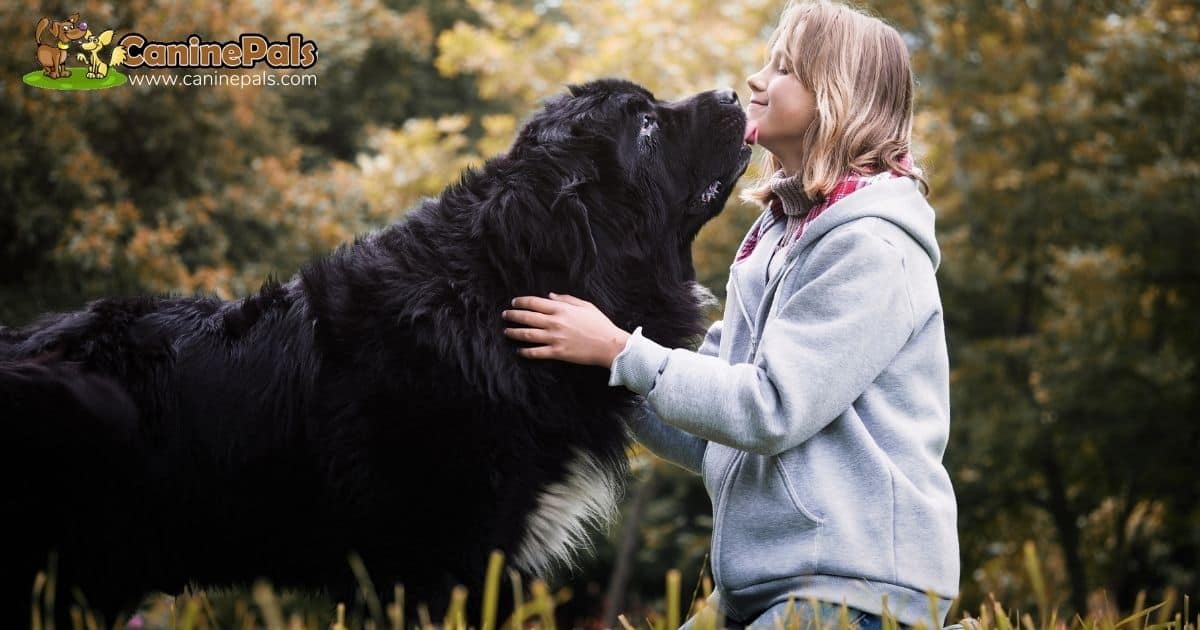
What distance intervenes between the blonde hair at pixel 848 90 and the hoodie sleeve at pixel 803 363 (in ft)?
0.86

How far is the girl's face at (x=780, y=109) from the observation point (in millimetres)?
2678

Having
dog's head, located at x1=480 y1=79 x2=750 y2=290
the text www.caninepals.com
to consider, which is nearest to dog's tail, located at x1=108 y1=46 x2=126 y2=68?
the text www.caninepals.com

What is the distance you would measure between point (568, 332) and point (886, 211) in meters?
0.79

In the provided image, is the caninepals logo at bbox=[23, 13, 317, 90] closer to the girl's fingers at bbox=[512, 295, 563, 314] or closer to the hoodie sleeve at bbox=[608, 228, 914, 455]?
the girl's fingers at bbox=[512, 295, 563, 314]

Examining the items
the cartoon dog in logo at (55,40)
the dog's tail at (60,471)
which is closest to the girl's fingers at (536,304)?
the dog's tail at (60,471)

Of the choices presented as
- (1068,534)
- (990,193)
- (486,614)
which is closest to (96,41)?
(486,614)

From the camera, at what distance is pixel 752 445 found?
2.33 m

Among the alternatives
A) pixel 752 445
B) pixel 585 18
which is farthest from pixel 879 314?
pixel 585 18

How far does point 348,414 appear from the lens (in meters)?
2.48

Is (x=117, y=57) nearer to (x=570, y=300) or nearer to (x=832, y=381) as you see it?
(x=570, y=300)

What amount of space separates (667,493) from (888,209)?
460 inches

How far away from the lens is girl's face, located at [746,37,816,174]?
268 cm

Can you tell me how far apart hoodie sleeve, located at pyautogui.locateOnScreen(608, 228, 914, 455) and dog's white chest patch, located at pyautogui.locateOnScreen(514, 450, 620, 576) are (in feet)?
1.25

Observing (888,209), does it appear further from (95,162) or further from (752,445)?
(95,162)
